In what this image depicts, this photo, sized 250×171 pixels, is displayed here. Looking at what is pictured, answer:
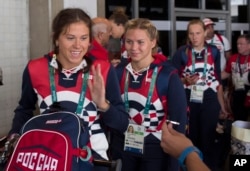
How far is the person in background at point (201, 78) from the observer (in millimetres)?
4016

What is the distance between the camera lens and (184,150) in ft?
3.94

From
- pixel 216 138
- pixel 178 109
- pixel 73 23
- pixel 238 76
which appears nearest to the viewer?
pixel 73 23

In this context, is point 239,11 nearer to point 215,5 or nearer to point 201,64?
point 215,5

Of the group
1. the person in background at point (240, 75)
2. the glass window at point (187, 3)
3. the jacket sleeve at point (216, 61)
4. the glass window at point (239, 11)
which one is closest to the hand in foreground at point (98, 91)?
the jacket sleeve at point (216, 61)

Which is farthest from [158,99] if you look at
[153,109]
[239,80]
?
[239,80]

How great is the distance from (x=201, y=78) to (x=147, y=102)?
1.80 m

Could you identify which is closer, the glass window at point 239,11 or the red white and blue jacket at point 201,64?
the red white and blue jacket at point 201,64

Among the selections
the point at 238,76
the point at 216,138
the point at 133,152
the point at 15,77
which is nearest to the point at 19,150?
the point at 133,152

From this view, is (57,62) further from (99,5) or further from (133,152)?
(99,5)

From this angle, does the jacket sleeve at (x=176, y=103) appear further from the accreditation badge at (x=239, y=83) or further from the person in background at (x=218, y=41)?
the accreditation badge at (x=239, y=83)

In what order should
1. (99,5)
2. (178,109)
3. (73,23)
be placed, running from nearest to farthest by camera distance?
(73,23) < (178,109) < (99,5)

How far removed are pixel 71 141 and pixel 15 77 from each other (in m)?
2.54

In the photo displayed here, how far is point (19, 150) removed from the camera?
1619 millimetres

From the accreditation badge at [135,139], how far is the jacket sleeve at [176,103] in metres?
0.20
